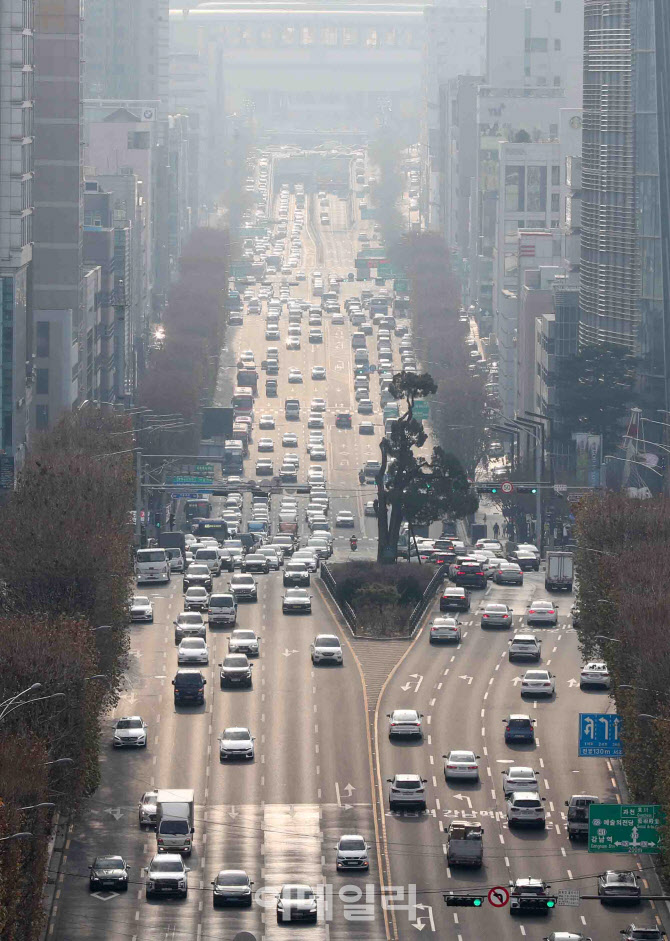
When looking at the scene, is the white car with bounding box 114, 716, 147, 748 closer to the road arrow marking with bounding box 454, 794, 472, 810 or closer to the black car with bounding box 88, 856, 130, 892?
the road arrow marking with bounding box 454, 794, 472, 810

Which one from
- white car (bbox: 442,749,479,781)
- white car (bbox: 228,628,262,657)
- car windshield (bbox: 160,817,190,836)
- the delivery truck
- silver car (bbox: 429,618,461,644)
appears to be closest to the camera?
the delivery truck

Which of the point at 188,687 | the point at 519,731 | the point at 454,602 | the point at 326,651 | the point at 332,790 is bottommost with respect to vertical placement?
the point at 332,790

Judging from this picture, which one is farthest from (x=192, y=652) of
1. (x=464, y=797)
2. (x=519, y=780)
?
(x=519, y=780)

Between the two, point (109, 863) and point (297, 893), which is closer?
point (297, 893)

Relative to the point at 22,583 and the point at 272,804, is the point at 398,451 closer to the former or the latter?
the point at 22,583

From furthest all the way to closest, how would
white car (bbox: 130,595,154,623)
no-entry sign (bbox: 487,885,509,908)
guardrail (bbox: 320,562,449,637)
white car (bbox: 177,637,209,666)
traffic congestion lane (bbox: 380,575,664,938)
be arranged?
guardrail (bbox: 320,562,449,637) < white car (bbox: 130,595,154,623) < white car (bbox: 177,637,209,666) < traffic congestion lane (bbox: 380,575,664,938) < no-entry sign (bbox: 487,885,509,908)

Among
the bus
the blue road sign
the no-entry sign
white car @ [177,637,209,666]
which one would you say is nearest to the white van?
white car @ [177,637,209,666]

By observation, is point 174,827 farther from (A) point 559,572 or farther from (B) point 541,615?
(A) point 559,572

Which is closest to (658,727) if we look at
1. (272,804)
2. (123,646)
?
(272,804)
